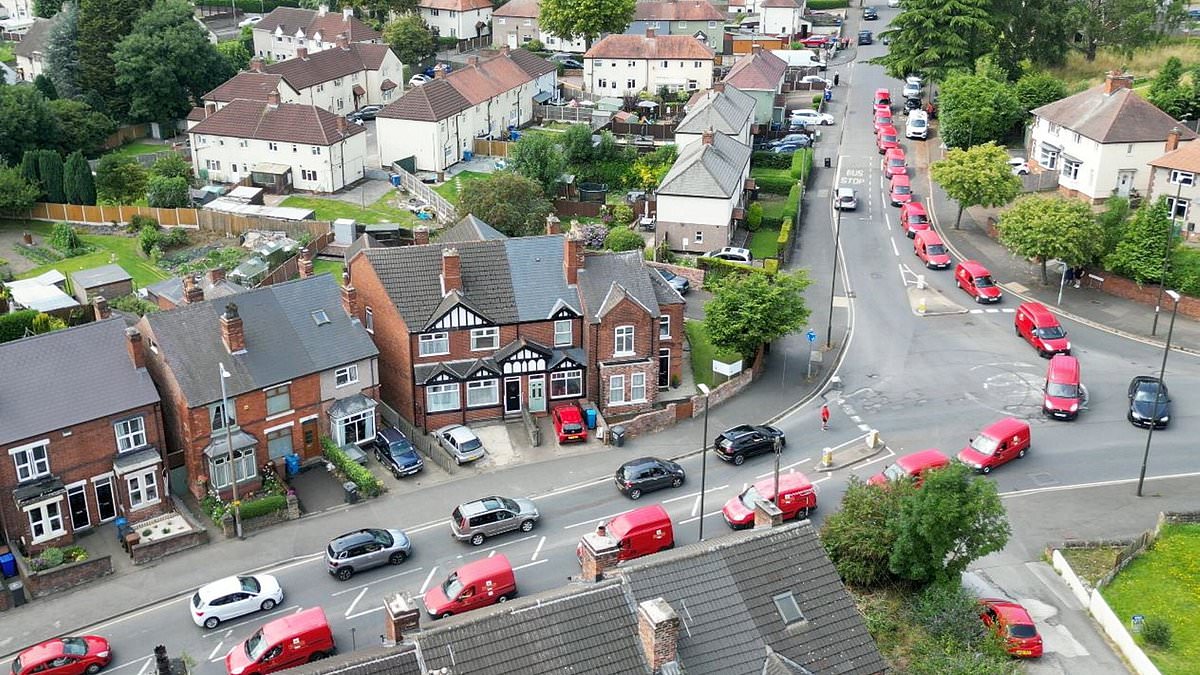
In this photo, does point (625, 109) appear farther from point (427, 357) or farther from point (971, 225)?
point (427, 357)

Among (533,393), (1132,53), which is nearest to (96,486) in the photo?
(533,393)

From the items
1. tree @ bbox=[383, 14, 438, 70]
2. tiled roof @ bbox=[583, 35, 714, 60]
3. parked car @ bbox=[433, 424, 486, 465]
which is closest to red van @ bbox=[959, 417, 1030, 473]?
parked car @ bbox=[433, 424, 486, 465]

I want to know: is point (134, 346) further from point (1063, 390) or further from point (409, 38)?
point (409, 38)

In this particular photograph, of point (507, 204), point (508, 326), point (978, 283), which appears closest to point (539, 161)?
point (507, 204)

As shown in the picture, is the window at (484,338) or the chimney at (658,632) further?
the window at (484,338)

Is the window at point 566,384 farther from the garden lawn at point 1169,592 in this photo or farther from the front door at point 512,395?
the garden lawn at point 1169,592

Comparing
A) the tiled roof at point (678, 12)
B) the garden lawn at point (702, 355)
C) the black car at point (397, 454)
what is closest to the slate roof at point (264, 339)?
the black car at point (397, 454)

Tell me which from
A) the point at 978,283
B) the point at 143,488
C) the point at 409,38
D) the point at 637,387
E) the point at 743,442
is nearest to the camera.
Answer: the point at 143,488
